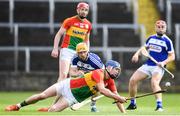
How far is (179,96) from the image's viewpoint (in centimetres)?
3027

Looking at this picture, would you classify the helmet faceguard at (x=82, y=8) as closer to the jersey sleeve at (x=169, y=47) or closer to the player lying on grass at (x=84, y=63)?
the player lying on grass at (x=84, y=63)

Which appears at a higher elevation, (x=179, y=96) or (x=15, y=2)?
(x=15, y=2)

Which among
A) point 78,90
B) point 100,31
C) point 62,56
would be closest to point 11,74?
point 100,31

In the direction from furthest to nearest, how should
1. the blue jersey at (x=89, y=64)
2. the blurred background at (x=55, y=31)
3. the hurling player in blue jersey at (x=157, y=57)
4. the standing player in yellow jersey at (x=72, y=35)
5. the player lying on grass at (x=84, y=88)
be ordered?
the blurred background at (x=55, y=31) < the hurling player in blue jersey at (x=157, y=57) < the standing player in yellow jersey at (x=72, y=35) < the blue jersey at (x=89, y=64) < the player lying on grass at (x=84, y=88)

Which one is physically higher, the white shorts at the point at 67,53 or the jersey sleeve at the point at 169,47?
the jersey sleeve at the point at 169,47

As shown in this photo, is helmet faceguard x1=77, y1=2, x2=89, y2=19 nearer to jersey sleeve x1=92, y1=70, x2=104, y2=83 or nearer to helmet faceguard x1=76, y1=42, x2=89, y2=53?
helmet faceguard x1=76, y1=42, x2=89, y2=53

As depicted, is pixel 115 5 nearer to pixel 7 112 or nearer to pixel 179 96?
pixel 179 96

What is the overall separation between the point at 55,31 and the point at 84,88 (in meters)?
16.0

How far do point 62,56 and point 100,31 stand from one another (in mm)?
13495

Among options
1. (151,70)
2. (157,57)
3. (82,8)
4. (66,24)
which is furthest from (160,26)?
(66,24)

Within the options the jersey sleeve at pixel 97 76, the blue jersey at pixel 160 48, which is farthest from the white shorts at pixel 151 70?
the jersey sleeve at pixel 97 76

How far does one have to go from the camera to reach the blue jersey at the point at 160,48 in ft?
73.0

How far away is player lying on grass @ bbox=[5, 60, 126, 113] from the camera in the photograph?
728 inches

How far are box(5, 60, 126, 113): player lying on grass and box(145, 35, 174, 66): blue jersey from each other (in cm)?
315
